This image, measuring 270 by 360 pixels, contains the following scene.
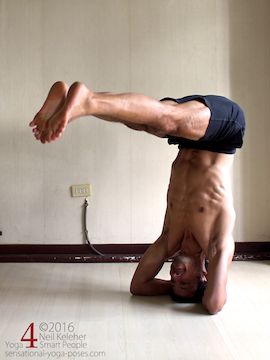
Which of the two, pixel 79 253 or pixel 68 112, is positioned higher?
pixel 68 112

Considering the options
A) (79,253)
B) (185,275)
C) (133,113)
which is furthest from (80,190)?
(133,113)

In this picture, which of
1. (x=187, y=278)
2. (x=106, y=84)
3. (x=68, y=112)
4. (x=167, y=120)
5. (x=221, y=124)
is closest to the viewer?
(x=68, y=112)

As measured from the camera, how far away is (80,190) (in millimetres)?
3703

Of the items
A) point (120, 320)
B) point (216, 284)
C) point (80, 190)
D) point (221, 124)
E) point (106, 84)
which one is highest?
point (106, 84)

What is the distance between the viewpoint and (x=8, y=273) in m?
3.27

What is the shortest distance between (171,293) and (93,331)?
65 cm

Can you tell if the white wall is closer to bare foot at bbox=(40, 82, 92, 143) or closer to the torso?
the torso

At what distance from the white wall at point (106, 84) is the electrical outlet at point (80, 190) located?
0.04 m

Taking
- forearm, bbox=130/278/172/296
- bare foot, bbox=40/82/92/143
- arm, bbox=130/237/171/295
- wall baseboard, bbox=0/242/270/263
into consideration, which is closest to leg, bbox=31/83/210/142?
bare foot, bbox=40/82/92/143

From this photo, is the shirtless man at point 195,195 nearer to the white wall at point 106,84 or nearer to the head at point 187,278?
the head at point 187,278

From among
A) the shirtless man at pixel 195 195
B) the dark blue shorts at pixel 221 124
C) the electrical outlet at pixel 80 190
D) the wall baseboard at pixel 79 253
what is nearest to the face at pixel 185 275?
the shirtless man at pixel 195 195

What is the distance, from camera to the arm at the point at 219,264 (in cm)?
246

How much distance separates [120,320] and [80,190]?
1.52 meters

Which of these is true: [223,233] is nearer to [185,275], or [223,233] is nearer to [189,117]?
[185,275]
